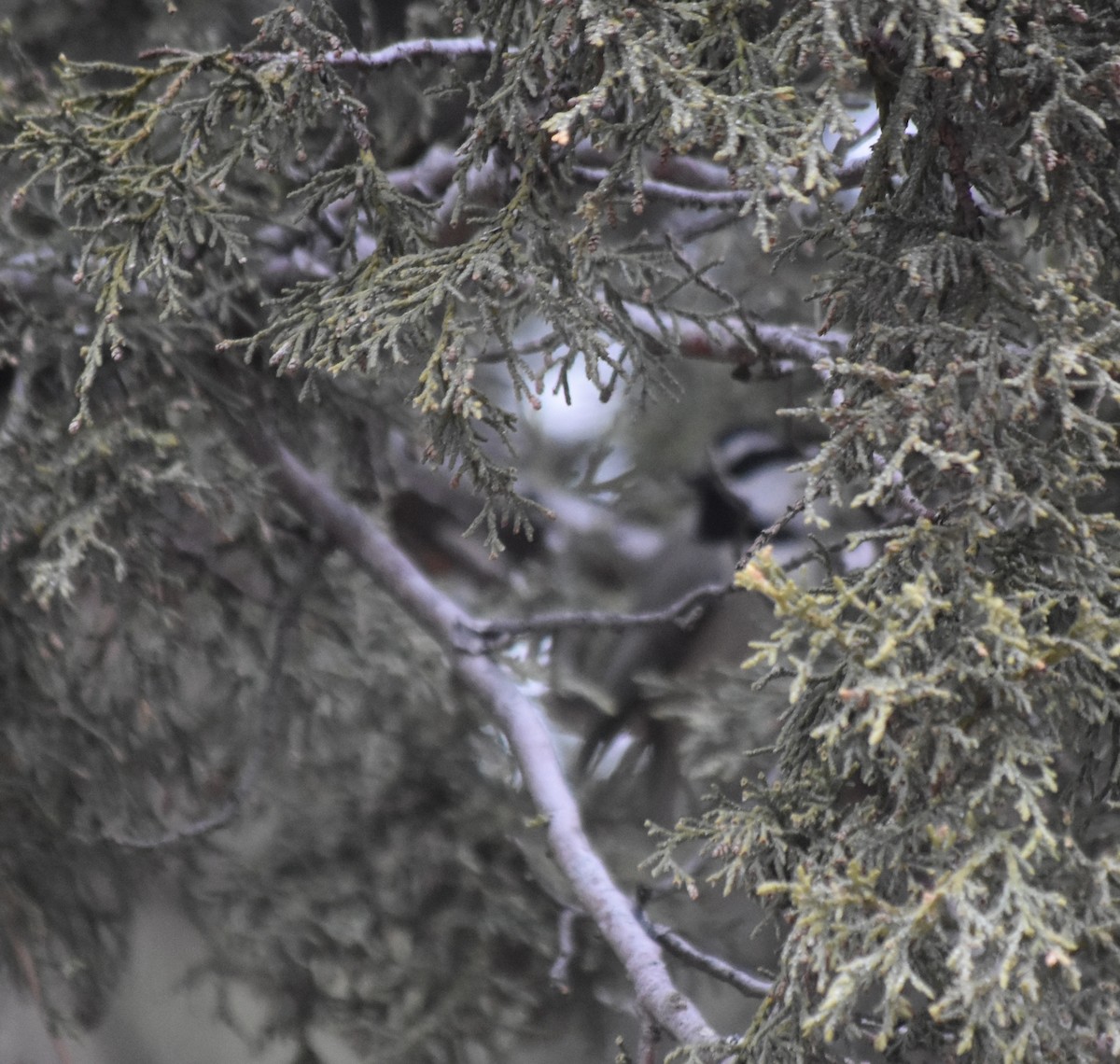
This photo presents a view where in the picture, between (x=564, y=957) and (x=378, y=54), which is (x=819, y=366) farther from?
(x=564, y=957)

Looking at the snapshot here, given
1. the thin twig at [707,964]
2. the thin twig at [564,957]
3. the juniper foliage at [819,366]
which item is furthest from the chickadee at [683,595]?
the thin twig at [707,964]

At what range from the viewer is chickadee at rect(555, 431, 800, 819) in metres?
3.60

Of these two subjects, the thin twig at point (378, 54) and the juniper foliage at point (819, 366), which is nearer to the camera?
the juniper foliage at point (819, 366)

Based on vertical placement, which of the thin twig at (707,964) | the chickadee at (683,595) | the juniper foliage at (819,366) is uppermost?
the juniper foliage at (819,366)

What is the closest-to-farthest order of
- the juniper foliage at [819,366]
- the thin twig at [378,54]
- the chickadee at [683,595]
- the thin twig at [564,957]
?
the juniper foliage at [819,366] → the thin twig at [378,54] → the thin twig at [564,957] → the chickadee at [683,595]

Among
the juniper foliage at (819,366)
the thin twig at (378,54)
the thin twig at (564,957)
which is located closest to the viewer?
the juniper foliage at (819,366)

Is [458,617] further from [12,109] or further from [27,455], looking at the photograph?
[12,109]

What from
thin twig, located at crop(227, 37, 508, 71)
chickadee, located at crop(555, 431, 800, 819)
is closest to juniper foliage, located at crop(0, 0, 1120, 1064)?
thin twig, located at crop(227, 37, 508, 71)

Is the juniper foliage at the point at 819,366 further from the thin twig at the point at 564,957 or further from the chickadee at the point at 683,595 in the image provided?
the chickadee at the point at 683,595

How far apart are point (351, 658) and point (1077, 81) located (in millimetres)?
1983

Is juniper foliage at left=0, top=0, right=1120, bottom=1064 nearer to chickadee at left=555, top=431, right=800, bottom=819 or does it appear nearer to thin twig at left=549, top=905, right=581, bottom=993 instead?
thin twig at left=549, top=905, right=581, bottom=993

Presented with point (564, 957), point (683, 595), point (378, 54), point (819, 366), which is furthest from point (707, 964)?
point (683, 595)

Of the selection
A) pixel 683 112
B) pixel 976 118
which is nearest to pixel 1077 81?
pixel 976 118

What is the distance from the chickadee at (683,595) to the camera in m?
3.60
